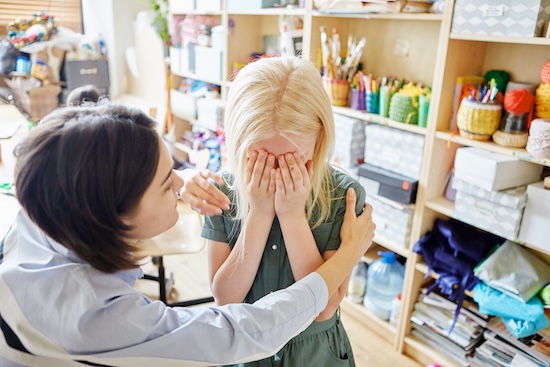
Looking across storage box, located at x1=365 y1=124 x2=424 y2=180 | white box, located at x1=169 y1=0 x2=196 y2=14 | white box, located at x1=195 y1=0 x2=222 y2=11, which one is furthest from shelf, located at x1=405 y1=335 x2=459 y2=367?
white box, located at x1=169 y1=0 x2=196 y2=14

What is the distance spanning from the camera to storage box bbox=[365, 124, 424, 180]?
6.09 ft

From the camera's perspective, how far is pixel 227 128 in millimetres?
999

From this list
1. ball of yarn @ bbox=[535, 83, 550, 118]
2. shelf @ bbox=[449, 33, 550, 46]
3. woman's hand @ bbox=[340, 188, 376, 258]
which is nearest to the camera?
woman's hand @ bbox=[340, 188, 376, 258]

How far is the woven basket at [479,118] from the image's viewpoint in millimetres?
1605

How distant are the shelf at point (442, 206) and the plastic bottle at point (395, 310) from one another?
504mm

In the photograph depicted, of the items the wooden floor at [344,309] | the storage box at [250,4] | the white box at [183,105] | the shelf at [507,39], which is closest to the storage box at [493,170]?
the shelf at [507,39]

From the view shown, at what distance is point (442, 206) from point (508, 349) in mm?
584

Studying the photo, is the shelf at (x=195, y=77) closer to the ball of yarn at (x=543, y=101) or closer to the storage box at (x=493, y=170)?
the storage box at (x=493, y=170)

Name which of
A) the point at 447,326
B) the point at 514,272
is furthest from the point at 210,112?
the point at 514,272

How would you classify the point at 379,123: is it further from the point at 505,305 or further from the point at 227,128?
the point at 227,128

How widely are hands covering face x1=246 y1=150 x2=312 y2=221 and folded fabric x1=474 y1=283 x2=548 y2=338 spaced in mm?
1099

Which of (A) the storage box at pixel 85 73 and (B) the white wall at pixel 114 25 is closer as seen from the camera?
(A) the storage box at pixel 85 73

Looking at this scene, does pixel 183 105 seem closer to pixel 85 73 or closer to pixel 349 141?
pixel 85 73

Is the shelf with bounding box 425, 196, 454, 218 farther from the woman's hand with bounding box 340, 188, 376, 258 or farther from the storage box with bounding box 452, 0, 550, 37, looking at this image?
the woman's hand with bounding box 340, 188, 376, 258
